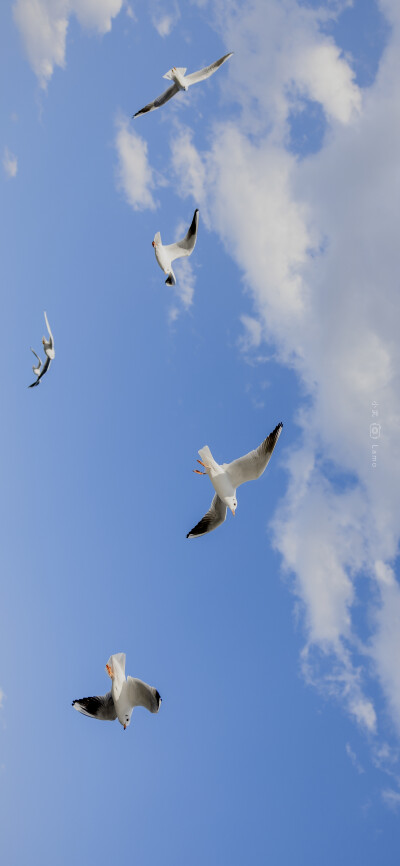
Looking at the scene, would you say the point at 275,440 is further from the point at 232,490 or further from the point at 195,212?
the point at 195,212

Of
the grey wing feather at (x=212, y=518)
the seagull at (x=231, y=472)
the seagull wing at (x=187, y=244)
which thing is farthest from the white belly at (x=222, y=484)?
the seagull wing at (x=187, y=244)

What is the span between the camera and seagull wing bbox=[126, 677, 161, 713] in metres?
13.2

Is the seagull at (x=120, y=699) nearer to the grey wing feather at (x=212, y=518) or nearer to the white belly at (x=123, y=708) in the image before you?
the white belly at (x=123, y=708)

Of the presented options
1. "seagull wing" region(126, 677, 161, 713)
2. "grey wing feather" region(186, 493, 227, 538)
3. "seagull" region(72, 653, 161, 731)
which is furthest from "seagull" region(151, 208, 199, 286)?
"seagull wing" region(126, 677, 161, 713)

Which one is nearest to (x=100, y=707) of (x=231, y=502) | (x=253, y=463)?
(x=231, y=502)

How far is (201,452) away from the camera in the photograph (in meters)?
14.1

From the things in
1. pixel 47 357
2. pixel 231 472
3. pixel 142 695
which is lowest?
pixel 142 695

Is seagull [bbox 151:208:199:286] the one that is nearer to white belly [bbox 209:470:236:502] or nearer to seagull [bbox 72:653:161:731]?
white belly [bbox 209:470:236:502]

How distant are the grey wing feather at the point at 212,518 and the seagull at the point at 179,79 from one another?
35.7ft

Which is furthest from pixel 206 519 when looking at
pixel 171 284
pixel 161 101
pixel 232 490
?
pixel 161 101

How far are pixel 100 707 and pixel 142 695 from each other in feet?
4.27

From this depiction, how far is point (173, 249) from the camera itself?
1698cm

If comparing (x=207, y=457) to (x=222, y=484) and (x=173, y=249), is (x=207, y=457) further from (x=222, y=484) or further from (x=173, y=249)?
(x=173, y=249)

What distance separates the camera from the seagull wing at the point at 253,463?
44.5 ft
